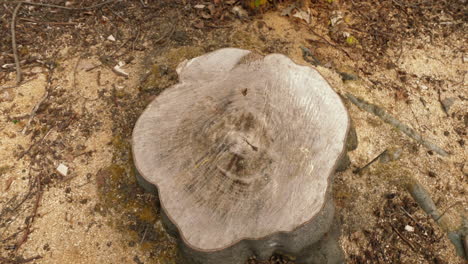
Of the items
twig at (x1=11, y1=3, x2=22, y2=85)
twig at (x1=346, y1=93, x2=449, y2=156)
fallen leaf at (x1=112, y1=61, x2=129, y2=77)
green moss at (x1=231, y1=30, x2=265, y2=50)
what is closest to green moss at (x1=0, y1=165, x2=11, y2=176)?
twig at (x1=11, y1=3, x2=22, y2=85)

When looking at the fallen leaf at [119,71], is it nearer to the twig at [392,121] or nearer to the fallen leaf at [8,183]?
the fallen leaf at [8,183]

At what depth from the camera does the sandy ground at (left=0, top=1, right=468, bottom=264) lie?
7.20 ft

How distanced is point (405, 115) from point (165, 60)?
2335mm

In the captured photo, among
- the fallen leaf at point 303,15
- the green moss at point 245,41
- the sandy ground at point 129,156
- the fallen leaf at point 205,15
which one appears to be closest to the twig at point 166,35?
the sandy ground at point 129,156

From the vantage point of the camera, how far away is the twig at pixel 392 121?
284 centimetres

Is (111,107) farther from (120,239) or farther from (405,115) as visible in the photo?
(405,115)

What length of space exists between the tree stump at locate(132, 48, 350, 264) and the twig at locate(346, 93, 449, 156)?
939 millimetres

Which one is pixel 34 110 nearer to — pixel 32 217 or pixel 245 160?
pixel 32 217

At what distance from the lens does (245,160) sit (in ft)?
5.78

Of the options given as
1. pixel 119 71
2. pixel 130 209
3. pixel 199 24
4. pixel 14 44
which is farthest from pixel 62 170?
pixel 199 24

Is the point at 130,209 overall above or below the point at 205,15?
below

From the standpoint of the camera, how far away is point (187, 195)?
1.79m

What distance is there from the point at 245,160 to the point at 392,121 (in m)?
1.80

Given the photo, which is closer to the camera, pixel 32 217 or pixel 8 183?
pixel 32 217
